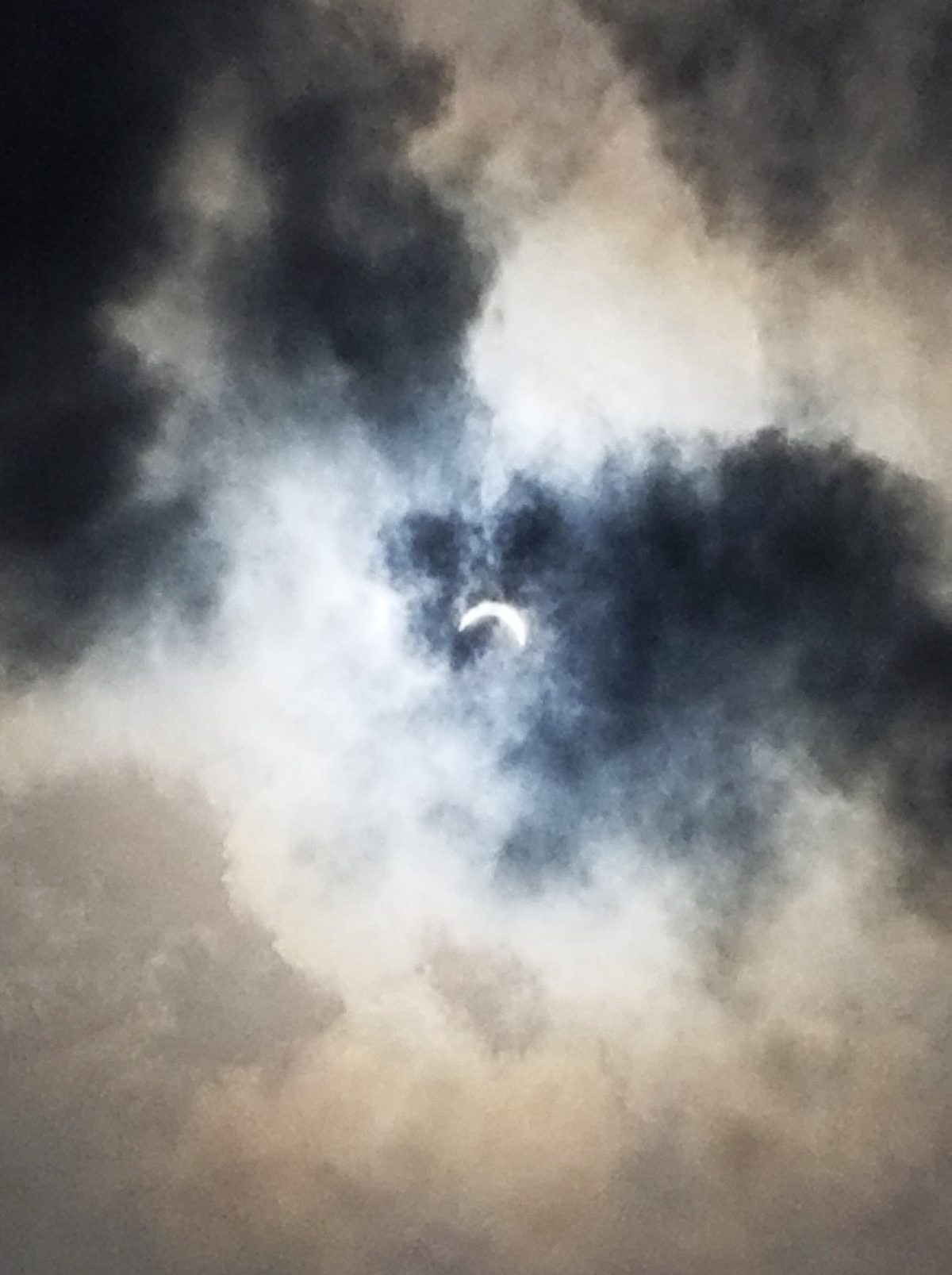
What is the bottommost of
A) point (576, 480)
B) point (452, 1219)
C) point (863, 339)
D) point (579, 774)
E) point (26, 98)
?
point (452, 1219)

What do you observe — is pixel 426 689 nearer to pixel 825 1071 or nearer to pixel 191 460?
pixel 191 460

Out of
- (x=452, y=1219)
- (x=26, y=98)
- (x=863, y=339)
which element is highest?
(x=26, y=98)

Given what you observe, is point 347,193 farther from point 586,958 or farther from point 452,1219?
point 452,1219

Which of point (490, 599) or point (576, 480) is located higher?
point (576, 480)

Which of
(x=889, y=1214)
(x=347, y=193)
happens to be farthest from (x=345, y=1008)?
(x=347, y=193)

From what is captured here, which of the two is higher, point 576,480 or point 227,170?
point 227,170

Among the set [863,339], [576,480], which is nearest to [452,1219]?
[576,480]
